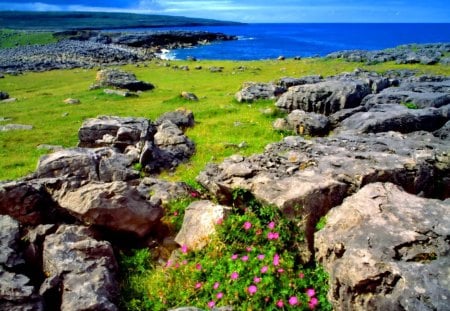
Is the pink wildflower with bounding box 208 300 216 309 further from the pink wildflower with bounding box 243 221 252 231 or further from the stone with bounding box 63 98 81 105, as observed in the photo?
the stone with bounding box 63 98 81 105

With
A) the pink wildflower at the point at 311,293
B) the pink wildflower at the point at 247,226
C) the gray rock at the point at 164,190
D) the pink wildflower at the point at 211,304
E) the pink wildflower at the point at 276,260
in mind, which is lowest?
the pink wildflower at the point at 211,304

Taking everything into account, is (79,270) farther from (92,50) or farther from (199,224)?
(92,50)

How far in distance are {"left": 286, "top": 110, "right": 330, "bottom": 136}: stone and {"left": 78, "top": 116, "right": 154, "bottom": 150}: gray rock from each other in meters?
8.69

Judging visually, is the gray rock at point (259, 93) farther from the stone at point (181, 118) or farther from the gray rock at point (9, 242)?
the gray rock at point (9, 242)

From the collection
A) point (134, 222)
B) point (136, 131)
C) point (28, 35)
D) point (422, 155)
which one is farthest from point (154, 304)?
point (28, 35)

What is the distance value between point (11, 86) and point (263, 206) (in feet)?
172

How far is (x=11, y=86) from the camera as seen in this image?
53.2 m

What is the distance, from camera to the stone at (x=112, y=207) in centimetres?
1133

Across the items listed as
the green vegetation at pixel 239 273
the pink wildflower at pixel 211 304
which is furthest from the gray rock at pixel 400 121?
the pink wildflower at pixel 211 304

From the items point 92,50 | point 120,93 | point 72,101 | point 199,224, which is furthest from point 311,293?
point 92,50

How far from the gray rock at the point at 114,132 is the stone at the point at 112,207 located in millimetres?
8988

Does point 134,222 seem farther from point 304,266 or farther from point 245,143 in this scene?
point 245,143

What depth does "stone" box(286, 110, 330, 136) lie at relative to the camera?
23.7m

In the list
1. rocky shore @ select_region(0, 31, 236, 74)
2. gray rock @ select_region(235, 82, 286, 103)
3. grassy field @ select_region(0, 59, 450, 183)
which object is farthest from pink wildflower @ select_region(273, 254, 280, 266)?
rocky shore @ select_region(0, 31, 236, 74)
